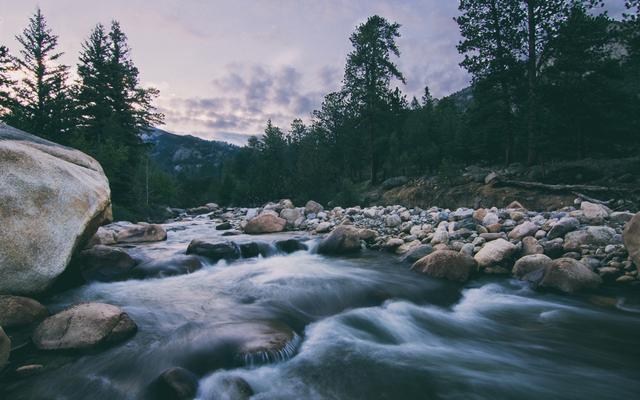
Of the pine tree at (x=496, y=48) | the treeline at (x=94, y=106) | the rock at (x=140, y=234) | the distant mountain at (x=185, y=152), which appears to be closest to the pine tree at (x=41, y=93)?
the treeline at (x=94, y=106)

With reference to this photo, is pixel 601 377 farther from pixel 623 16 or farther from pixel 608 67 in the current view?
pixel 608 67

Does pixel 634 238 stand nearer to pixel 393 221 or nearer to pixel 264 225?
pixel 393 221

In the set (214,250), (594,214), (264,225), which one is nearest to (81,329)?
(214,250)

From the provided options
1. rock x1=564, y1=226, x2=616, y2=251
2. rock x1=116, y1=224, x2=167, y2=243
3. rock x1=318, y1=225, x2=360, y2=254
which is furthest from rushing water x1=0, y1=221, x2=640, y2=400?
→ rock x1=116, y1=224, x2=167, y2=243

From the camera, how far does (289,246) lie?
35.0 ft

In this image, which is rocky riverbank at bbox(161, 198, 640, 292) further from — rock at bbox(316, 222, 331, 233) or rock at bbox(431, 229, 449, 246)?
rock at bbox(316, 222, 331, 233)

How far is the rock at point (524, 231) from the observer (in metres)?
7.91

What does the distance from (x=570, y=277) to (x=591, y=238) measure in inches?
64.1

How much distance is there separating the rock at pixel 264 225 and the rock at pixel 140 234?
10.8 feet

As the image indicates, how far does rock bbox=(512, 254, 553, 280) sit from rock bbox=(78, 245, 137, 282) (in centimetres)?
820

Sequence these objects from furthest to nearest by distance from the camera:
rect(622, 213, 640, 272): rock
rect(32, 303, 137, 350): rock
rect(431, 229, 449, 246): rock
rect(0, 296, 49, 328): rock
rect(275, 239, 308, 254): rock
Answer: rect(275, 239, 308, 254): rock, rect(431, 229, 449, 246): rock, rect(622, 213, 640, 272): rock, rect(0, 296, 49, 328): rock, rect(32, 303, 137, 350): rock

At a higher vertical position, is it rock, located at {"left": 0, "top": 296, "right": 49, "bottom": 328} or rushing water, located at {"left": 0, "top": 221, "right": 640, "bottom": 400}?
rock, located at {"left": 0, "top": 296, "right": 49, "bottom": 328}

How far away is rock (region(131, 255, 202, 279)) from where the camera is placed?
23.8ft

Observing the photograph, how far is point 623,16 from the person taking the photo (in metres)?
11.2
